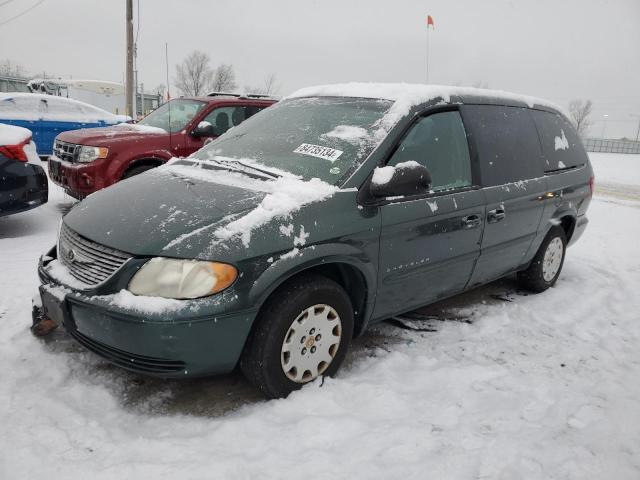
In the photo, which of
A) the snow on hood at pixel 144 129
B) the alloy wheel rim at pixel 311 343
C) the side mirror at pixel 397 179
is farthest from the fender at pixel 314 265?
the snow on hood at pixel 144 129

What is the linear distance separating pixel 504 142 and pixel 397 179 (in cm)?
150

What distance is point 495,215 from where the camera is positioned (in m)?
3.57

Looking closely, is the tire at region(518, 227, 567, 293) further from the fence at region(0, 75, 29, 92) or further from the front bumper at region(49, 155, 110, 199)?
the fence at region(0, 75, 29, 92)

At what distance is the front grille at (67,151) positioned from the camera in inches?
242

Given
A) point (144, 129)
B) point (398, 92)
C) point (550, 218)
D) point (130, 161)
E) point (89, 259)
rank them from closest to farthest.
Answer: point (89, 259) → point (398, 92) → point (550, 218) → point (130, 161) → point (144, 129)

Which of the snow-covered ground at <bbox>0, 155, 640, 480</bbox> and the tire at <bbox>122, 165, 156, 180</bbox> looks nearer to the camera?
the snow-covered ground at <bbox>0, 155, 640, 480</bbox>

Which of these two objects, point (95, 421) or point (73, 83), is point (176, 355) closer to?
point (95, 421)

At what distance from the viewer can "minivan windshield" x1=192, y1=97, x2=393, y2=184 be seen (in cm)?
292

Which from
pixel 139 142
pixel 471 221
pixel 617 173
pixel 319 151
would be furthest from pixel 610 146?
pixel 319 151

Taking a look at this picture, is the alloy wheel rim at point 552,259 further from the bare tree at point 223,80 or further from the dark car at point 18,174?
the bare tree at point 223,80

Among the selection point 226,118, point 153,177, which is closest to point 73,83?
point 226,118

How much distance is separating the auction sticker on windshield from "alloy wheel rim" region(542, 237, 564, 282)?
2.52 meters

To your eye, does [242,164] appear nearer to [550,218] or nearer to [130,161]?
[550,218]

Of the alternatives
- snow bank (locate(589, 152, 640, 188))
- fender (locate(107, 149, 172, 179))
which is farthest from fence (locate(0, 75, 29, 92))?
fender (locate(107, 149, 172, 179))
